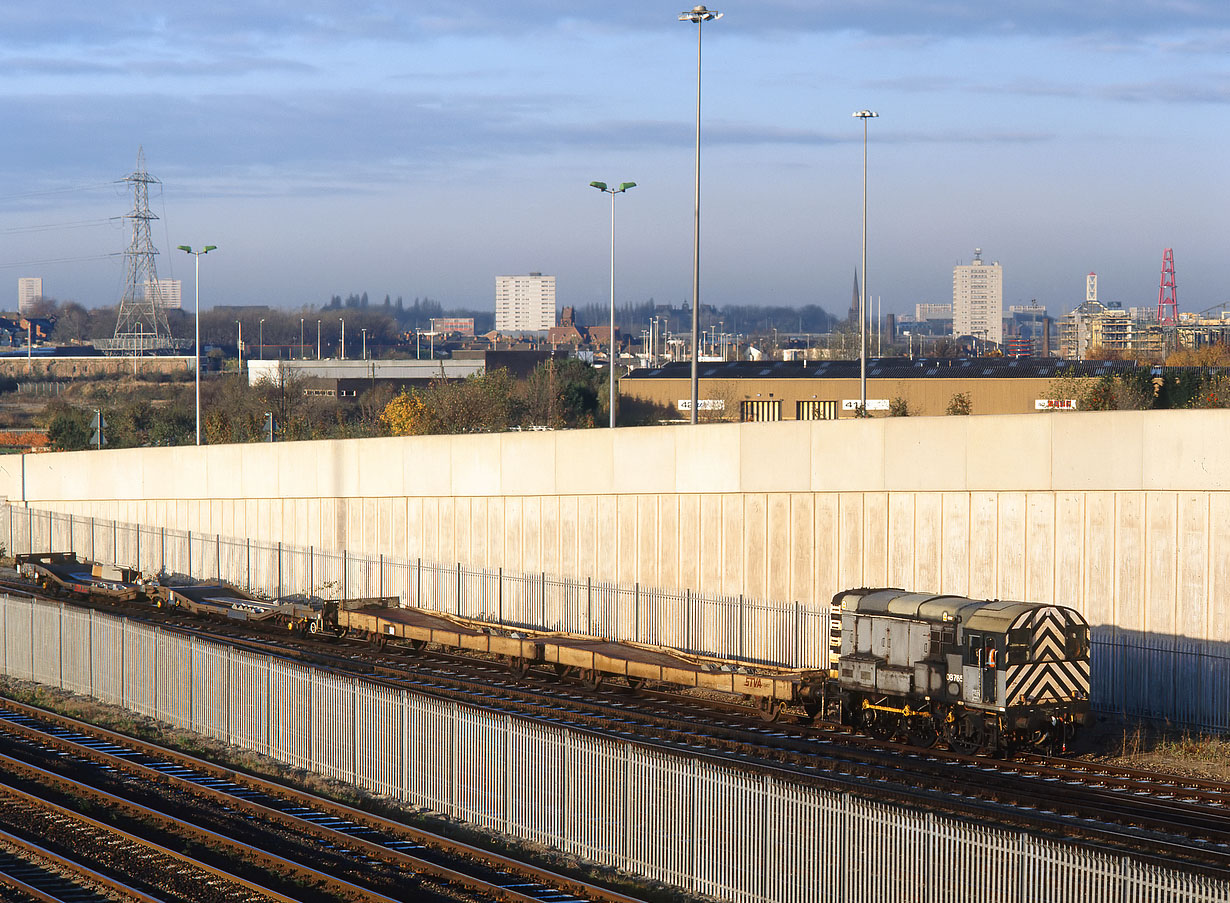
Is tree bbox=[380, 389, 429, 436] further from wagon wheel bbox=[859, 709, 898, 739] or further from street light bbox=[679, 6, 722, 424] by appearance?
wagon wheel bbox=[859, 709, 898, 739]

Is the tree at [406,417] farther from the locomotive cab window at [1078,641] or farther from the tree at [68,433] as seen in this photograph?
the locomotive cab window at [1078,641]

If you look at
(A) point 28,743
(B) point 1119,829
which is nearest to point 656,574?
(A) point 28,743

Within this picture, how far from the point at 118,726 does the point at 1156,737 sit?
2064 centimetres

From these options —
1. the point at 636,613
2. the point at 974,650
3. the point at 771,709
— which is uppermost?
the point at 974,650

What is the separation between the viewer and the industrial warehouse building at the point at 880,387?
73.0 meters

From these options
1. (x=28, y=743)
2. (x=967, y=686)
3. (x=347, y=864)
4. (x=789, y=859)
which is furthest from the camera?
(x=28, y=743)

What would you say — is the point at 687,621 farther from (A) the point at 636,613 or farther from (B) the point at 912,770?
(B) the point at 912,770

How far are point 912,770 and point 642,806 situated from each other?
684 cm

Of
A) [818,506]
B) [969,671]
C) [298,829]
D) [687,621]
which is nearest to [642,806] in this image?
[298,829]

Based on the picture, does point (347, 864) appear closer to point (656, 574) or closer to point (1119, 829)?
point (1119, 829)

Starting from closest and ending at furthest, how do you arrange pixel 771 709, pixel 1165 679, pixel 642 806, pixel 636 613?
pixel 642 806 < pixel 771 709 < pixel 1165 679 < pixel 636 613

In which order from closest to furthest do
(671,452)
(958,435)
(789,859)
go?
1. (789,859)
2. (958,435)
3. (671,452)

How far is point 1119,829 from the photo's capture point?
1723 centimetres

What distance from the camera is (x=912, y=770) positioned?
20.9 meters
